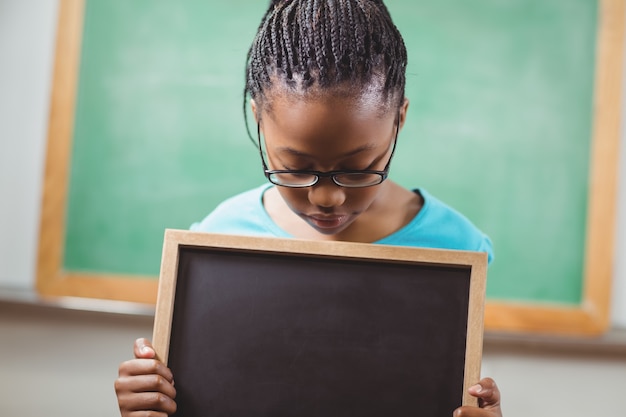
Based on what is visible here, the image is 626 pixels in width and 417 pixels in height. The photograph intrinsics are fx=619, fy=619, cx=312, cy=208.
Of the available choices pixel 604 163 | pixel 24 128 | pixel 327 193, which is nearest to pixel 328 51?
pixel 327 193

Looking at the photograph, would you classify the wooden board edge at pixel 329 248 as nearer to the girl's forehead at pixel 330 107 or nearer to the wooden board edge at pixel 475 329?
the wooden board edge at pixel 475 329

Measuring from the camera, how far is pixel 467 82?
4.93 ft

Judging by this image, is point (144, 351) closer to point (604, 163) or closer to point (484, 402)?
point (484, 402)

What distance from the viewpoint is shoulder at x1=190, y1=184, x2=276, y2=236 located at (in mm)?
1027

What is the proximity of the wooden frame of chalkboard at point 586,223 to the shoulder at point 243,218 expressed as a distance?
52 centimetres

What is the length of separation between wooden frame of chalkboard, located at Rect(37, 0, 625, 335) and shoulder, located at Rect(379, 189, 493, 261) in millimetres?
493

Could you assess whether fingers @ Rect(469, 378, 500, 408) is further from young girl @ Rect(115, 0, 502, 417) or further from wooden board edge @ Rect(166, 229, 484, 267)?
wooden board edge @ Rect(166, 229, 484, 267)

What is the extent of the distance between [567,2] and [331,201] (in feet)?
3.40

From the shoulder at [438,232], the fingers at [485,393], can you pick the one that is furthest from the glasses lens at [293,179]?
the fingers at [485,393]

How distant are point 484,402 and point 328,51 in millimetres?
490

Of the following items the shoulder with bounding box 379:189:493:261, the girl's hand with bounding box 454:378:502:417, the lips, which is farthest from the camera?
the shoulder with bounding box 379:189:493:261

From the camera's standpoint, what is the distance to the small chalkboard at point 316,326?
794 mm

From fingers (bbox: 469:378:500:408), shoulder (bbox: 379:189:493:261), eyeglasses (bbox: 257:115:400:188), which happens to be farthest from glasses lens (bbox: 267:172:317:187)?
fingers (bbox: 469:378:500:408)

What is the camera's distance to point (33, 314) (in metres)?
1.55
